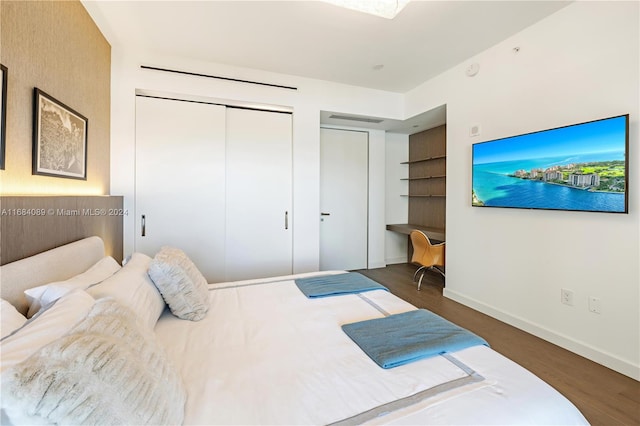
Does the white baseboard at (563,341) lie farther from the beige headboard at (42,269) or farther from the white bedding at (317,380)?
the beige headboard at (42,269)

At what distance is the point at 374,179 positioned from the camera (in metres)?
4.61

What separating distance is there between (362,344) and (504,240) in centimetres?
221

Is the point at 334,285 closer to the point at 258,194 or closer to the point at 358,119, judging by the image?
the point at 258,194

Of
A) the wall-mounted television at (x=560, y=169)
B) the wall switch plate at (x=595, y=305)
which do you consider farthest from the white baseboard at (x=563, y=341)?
the wall-mounted television at (x=560, y=169)

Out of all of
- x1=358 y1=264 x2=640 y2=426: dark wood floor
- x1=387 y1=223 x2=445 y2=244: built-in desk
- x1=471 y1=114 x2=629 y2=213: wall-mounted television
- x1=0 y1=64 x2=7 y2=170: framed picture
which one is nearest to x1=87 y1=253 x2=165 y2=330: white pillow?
x1=0 y1=64 x2=7 y2=170: framed picture

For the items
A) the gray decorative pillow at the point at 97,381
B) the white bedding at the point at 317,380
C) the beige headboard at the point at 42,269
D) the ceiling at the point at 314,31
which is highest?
the ceiling at the point at 314,31

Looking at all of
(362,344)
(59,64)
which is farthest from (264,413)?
(59,64)

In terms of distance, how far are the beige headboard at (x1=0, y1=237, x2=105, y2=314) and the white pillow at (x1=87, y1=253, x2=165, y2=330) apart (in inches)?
8.9

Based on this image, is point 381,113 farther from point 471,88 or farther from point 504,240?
point 504,240

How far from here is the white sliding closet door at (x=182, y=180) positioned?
2912 mm

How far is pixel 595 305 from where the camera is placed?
6.86 ft

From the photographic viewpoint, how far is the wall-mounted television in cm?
191

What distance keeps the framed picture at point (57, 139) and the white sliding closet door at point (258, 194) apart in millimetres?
1341

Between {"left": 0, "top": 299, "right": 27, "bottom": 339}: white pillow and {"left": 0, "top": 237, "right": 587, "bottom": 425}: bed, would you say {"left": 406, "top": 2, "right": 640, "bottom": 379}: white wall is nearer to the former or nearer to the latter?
{"left": 0, "top": 237, "right": 587, "bottom": 425}: bed
